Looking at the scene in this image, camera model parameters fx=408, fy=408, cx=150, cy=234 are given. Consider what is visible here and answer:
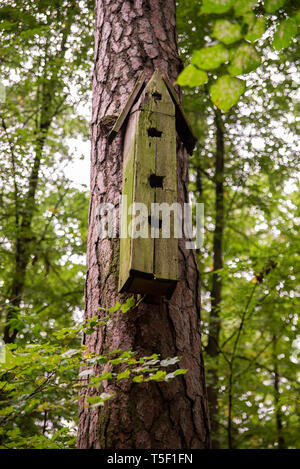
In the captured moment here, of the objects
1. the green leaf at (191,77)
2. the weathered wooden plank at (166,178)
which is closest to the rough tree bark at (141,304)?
the weathered wooden plank at (166,178)

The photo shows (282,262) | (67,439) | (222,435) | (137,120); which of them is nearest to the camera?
(137,120)

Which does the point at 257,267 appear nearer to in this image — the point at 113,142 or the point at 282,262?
the point at 282,262

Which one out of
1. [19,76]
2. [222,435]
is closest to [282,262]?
[222,435]

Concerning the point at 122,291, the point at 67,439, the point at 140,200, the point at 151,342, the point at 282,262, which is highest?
the point at 282,262

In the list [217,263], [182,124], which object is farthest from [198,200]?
[182,124]

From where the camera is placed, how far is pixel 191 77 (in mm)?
1177

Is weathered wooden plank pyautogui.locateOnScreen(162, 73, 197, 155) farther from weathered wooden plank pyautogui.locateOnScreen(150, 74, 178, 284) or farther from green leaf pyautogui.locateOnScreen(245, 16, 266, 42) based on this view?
green leaf pyautogui.locateOnScreen(245, 16, 266, 42)

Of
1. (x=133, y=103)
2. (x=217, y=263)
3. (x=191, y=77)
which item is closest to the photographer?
(x=191, y=77)

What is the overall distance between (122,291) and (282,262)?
2.83 m

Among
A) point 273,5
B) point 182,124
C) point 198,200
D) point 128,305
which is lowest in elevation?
point 128,305

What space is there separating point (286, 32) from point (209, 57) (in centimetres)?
37

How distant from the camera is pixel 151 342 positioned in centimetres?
176

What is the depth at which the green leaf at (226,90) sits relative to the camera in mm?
1315

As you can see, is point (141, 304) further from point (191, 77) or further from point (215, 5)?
point (215, 5)
